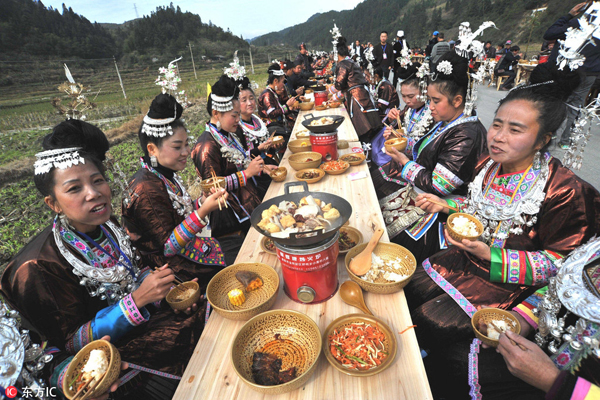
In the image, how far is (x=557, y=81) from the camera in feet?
5.59

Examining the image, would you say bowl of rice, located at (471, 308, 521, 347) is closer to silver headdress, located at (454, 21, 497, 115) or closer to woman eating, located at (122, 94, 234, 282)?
silver headdress, located at (454, 21, 497, 115)

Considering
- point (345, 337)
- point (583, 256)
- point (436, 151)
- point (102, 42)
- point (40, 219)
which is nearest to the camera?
point (583, 256)

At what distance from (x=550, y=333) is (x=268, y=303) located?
155 centimetres

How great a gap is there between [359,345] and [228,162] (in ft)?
9.54

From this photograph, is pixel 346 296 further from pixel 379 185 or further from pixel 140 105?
pixel 140 105

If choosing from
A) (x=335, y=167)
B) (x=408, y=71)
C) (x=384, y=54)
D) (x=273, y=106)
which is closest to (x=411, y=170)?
(x=335, y=167)

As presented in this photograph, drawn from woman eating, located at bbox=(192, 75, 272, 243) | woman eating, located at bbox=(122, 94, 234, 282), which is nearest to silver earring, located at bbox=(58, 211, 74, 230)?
woman eating, located at bbox=(122, 94, 234, 282)

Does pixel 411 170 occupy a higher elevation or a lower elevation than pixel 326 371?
higher

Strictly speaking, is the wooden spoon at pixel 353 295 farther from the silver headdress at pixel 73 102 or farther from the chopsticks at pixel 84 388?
the silver headdress at pixel 73 102

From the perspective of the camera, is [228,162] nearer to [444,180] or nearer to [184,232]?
[184,232]

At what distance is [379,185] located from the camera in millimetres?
4031

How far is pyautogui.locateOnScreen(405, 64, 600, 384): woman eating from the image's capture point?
1.72m

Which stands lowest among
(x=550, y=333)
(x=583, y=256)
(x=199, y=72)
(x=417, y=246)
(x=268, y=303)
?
(x=417, y=246)

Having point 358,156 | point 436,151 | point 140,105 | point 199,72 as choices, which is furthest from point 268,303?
point 199,72
